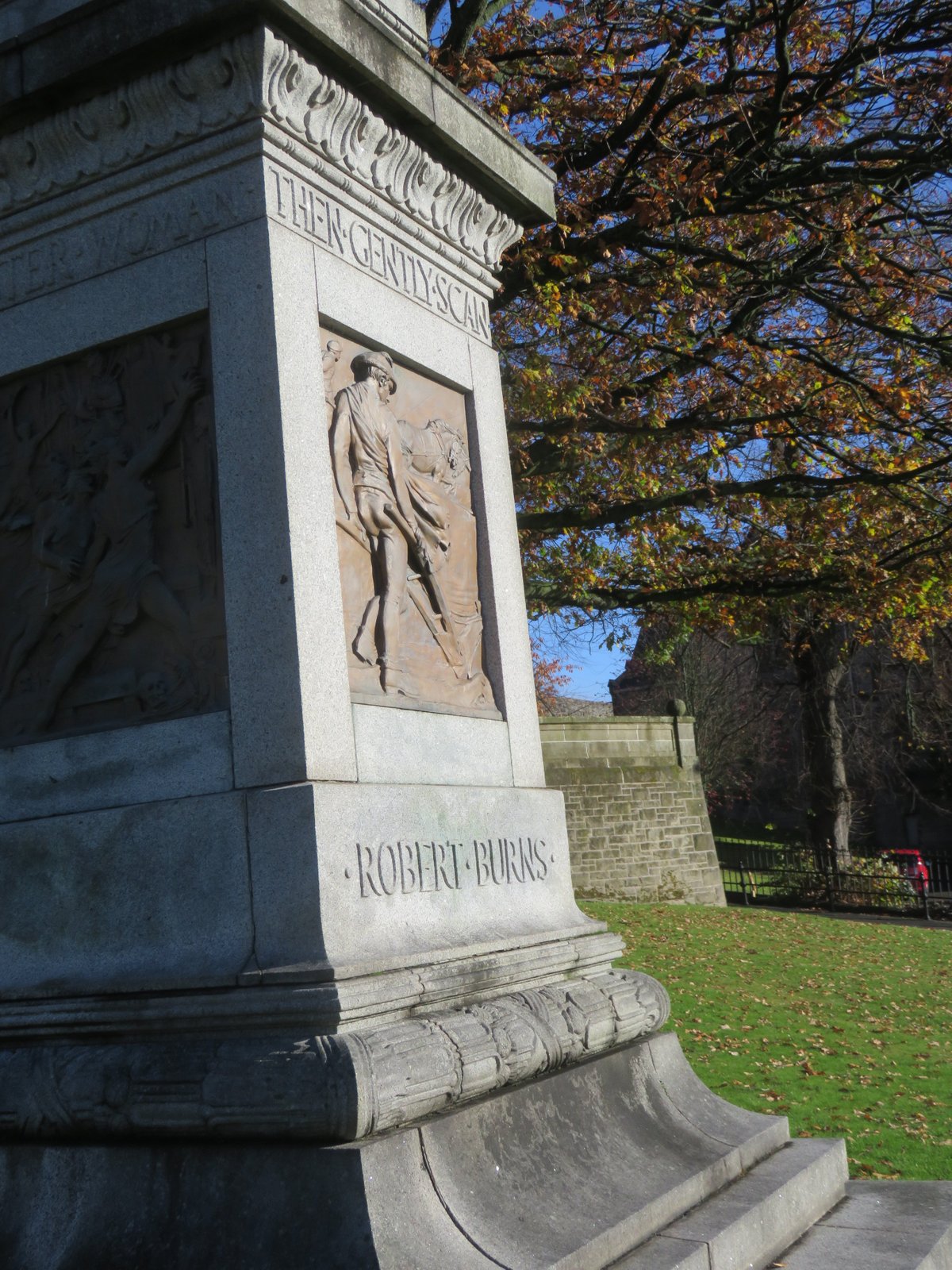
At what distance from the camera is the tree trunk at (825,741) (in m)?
28.6

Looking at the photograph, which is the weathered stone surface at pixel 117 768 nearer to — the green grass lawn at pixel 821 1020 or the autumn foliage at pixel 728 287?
the green grass lawn at pixel 821 1020

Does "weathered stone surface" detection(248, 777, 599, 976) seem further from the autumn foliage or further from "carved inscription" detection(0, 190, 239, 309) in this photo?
the autumn foliage

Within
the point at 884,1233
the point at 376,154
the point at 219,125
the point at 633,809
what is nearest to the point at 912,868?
the point at 633,809

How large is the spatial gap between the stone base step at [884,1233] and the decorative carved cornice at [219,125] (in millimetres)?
3742

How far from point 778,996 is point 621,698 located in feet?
130

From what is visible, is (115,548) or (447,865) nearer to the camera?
(447,865)

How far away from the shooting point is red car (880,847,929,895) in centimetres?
2491

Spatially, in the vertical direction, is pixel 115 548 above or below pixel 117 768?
above

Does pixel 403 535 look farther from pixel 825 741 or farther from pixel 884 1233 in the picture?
pixel 825 741

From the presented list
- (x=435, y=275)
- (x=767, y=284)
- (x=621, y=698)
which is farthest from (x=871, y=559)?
(x=621, y=698)

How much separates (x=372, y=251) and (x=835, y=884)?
23.3 meters

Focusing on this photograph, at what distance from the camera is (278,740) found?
3.80 meters

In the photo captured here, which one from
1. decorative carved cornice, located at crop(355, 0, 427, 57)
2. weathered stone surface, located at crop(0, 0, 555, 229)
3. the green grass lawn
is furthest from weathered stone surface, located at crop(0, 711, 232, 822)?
the green grass lawn

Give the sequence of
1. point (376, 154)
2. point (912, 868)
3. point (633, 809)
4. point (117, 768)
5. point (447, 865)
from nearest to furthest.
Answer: point (117, 768), point (447, 865), point (376, 154), point (633, 809), point (912, 868)
